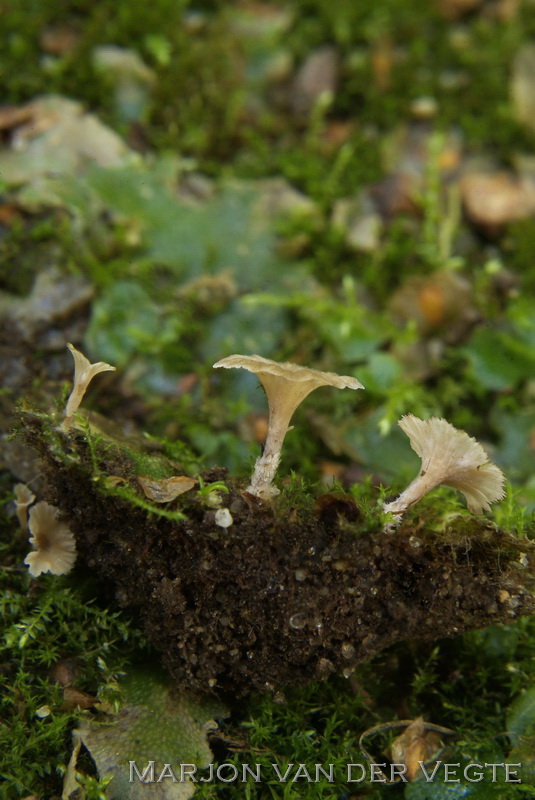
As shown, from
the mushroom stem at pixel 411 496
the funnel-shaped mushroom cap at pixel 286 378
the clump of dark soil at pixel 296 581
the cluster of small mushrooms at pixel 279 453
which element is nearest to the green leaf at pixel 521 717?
the clump of dark soil at pixel 296 581

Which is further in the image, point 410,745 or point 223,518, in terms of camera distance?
point 410,745

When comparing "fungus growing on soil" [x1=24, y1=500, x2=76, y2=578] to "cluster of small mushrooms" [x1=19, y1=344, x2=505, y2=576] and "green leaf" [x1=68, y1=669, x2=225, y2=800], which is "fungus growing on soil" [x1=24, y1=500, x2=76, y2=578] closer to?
"cluster of small mushrooms" [x1=19, y1=344, x2=505, y2=576]

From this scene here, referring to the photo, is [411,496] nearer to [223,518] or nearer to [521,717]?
[223,518]

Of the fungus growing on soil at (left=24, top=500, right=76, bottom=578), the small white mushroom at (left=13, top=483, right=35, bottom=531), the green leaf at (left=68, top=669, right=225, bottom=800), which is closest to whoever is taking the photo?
the green leaf at (left=68, top=669, right=225, bottom=800)

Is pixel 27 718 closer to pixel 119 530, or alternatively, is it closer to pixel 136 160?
pixel 119 530

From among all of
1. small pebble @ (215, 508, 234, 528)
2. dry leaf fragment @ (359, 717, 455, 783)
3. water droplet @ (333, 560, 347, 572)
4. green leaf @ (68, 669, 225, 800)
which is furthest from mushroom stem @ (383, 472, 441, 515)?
green leaf @ (68, 669, 225, 800)

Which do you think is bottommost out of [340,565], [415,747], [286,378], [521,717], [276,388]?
[415,747]

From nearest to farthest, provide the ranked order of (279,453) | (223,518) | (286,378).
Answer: (286,378)
(223,518)
(279,453)

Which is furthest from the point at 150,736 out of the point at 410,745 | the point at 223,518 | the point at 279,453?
the point at 279,453

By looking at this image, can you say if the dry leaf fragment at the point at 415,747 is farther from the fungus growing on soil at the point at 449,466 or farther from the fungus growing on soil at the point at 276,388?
the fungus growing on soil at the point at 276,388
